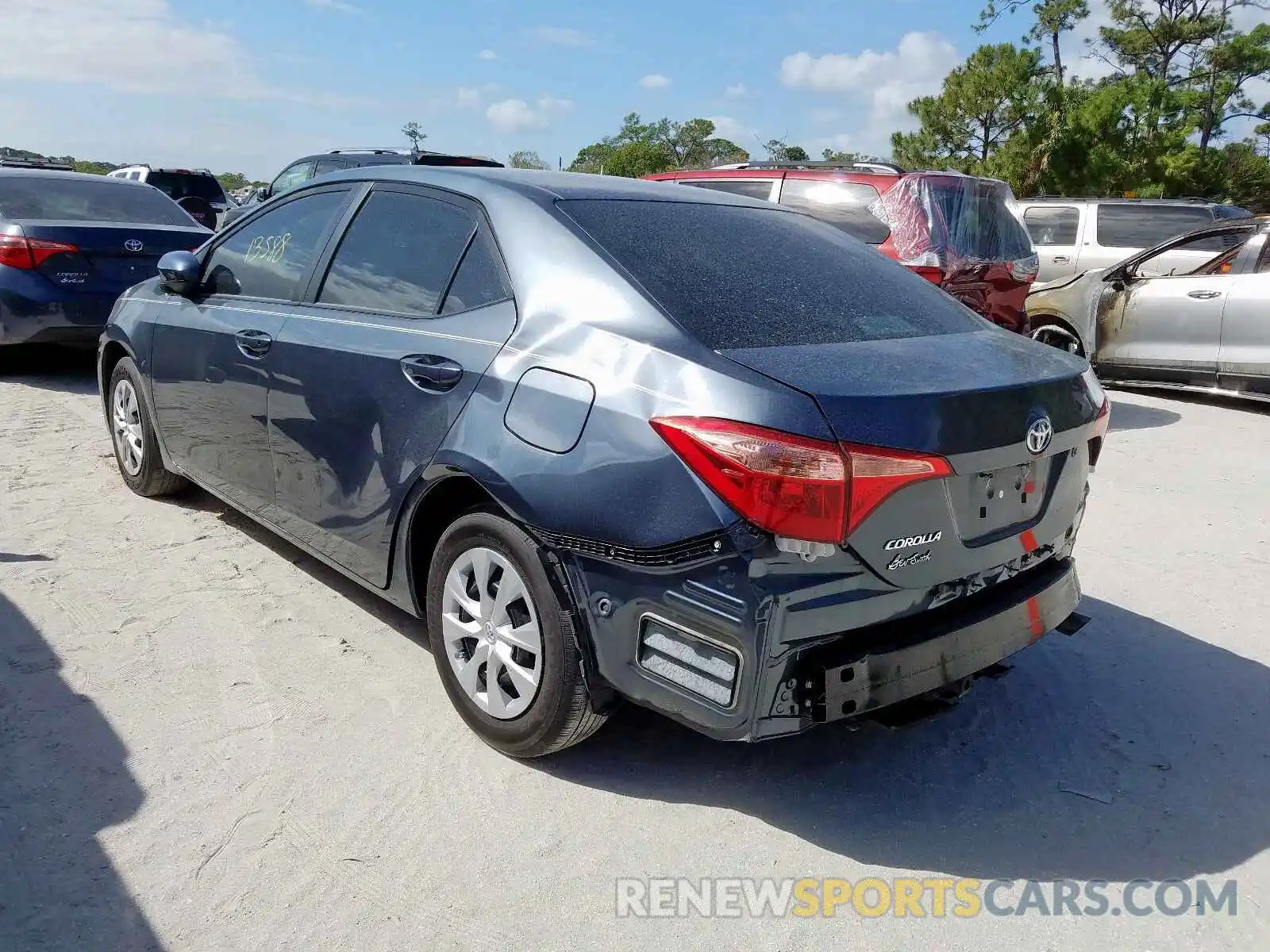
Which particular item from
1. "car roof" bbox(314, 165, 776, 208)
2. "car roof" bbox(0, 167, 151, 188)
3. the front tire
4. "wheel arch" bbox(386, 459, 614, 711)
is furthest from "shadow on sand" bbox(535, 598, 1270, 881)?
"car roof" bbox(0, 167, 151, 188)

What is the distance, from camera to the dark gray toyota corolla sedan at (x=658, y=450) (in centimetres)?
239

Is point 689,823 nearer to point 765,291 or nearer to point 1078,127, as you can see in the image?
point 765,291

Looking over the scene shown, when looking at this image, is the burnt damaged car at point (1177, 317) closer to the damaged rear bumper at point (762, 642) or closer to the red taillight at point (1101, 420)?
the red taillight at point (1101, 420)

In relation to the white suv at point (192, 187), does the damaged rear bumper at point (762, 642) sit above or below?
below

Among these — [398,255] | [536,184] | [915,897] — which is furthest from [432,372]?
[915,897]

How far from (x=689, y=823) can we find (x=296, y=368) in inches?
82.3

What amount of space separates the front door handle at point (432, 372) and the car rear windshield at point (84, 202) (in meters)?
6.19

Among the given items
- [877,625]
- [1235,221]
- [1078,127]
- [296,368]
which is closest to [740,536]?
[877,625]

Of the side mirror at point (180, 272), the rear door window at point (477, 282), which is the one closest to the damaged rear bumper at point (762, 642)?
the rear door window at point (477, 282)

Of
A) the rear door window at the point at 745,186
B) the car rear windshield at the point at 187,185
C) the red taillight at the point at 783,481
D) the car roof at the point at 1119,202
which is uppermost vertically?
the car rear windshield at the point at 187,185

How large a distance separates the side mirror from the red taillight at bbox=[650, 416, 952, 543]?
3021 millimetres

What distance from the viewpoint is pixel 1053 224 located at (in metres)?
12.4

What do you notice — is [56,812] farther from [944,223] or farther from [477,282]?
[944,223]

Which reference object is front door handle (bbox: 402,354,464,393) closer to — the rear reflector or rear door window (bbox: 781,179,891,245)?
the rear reflector
